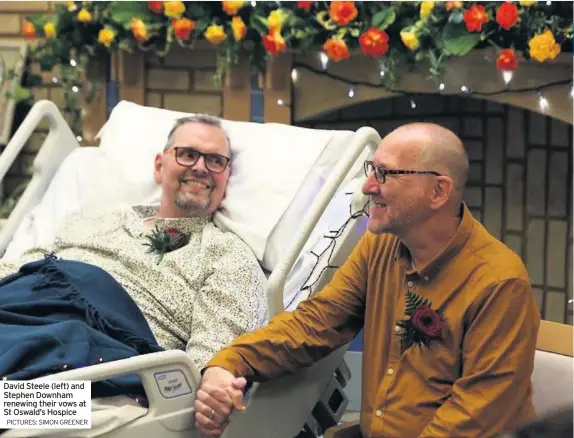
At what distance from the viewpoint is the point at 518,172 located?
12.7 feet

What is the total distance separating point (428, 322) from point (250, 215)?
860 millimetres

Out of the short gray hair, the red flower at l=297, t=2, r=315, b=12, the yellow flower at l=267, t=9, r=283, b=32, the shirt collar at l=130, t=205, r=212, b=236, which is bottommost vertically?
the shirt collar at l=130, t=205, r=212, b=236

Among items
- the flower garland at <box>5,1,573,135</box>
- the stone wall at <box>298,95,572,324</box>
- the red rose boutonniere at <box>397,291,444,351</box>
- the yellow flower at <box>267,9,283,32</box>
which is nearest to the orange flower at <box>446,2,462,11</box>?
the flower garland at <box>5,1,573,135</box>

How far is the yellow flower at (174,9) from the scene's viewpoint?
3.51m

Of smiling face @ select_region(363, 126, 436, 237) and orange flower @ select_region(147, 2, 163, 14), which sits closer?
smiling face @ select_region(363, 126, 436, 237)

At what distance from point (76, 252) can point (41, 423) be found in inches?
36.6

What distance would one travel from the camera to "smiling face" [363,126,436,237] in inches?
75.7

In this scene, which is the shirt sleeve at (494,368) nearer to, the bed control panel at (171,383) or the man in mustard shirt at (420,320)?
the man in mustard shirt at (420,320)

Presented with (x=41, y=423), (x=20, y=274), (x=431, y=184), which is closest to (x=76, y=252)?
(x=20, y=274)

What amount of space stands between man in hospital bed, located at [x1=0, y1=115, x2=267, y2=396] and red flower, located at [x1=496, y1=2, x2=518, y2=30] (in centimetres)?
101

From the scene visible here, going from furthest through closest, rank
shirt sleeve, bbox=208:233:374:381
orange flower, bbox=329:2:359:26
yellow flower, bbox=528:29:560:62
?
orange flower, bbox=329:2:359:26, yellow flower, bbox=528:29:560:62, shirt sleeve, bbox=208:233:374:381

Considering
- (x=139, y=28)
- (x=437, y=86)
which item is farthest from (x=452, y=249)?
(x=139, y=28)

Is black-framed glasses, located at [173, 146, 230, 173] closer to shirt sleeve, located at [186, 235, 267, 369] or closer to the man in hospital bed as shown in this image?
the man in hospital bed

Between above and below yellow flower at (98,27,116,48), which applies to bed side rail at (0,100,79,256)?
below
